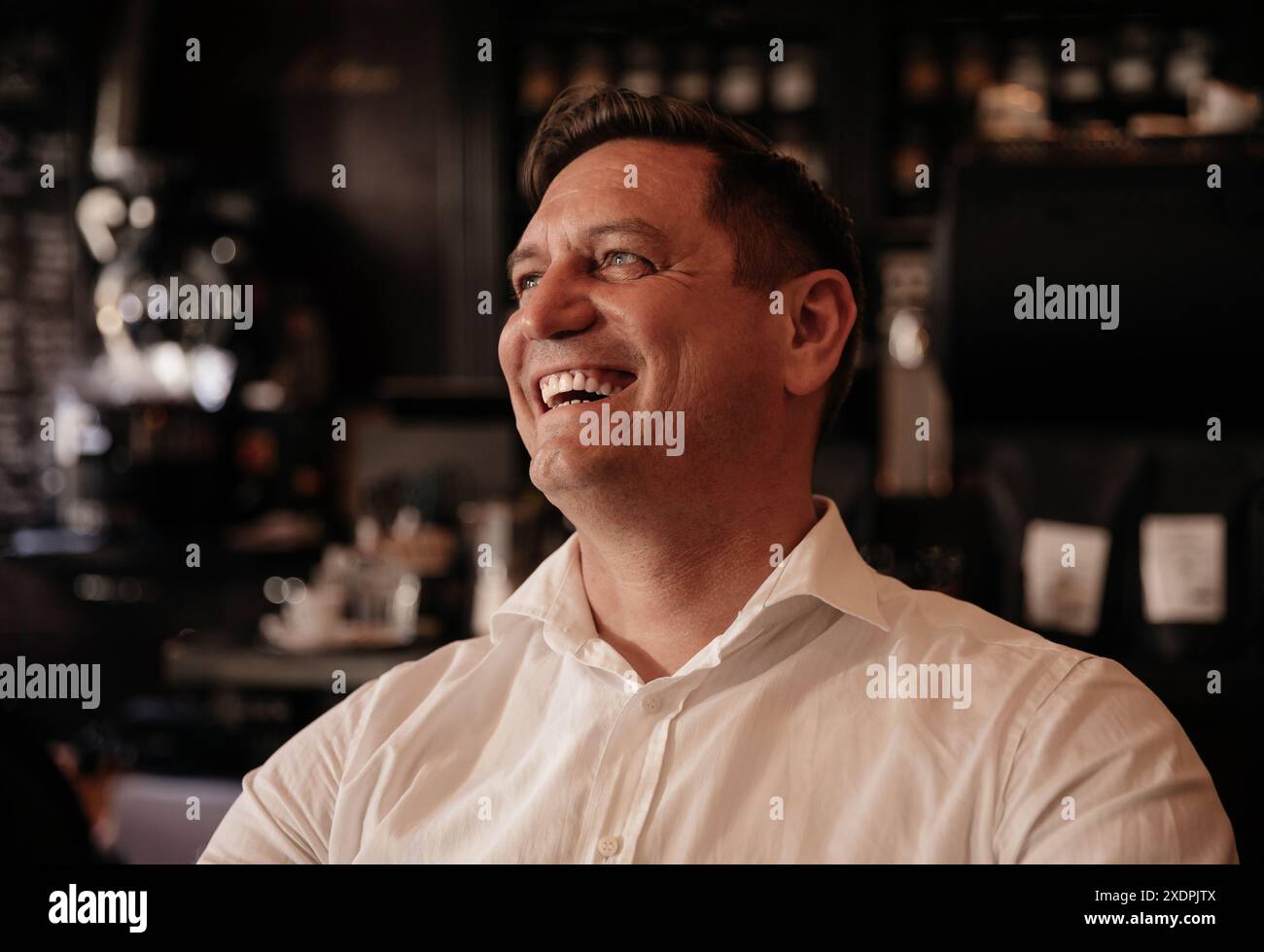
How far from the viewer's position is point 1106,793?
1.00 metres

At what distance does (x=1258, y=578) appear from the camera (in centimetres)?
185

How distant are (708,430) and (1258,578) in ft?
3.66

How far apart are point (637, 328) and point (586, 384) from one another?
0.24ft

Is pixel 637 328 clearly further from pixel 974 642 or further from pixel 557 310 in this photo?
pixel 974 642

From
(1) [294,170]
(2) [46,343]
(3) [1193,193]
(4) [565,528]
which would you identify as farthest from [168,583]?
(3) [1193,193]

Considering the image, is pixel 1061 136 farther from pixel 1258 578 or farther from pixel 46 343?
pixel 46 343

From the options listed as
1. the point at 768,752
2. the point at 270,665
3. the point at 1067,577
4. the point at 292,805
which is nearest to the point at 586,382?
the point at 768,752

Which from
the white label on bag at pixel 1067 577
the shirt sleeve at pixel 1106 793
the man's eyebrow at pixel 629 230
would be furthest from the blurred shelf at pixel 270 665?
the shirt sleeve at pixel 1106 793

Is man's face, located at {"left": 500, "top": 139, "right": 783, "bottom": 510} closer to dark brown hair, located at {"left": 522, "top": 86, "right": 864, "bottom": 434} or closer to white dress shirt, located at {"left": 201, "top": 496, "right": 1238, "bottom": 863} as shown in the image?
dark brown hair, located at {"left": 522, "top": 86, "right": 864, "bottom": 434}

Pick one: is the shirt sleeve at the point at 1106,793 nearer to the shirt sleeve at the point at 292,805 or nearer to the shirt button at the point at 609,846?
→ the shirt button at the point at 609,846

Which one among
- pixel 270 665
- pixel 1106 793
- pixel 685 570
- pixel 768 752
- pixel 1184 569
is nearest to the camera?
pixel 1106 793

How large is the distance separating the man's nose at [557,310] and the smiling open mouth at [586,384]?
0.04 meters

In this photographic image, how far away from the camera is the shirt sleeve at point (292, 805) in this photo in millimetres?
1209

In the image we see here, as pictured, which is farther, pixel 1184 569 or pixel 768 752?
pixel 1184 569
